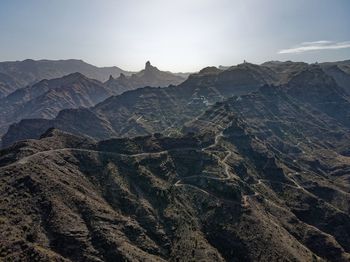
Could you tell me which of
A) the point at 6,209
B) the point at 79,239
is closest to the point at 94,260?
the point at 79,239

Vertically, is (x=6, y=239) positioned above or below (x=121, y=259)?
above

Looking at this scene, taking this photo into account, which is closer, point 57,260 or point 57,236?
point 57,260

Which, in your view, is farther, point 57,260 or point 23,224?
point 23,224

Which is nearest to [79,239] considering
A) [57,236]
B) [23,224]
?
[57,236]

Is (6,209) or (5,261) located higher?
(6,209)

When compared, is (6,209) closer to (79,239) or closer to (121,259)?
(79,239)

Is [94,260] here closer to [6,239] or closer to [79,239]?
[79,239]

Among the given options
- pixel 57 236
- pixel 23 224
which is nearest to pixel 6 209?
pixel 23 224

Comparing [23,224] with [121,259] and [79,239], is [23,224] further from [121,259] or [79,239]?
[121,259]
